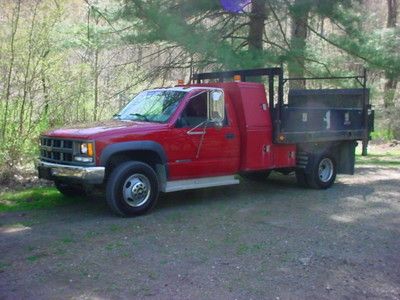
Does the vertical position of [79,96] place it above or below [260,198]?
above

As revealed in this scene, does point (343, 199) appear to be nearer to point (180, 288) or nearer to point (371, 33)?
point (180, 288)

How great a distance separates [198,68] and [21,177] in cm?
506

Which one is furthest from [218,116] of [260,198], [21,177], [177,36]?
[21,177]

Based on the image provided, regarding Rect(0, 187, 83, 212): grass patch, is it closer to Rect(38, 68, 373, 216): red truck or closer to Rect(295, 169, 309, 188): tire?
Rect(38, 68, 373, 216): red truck

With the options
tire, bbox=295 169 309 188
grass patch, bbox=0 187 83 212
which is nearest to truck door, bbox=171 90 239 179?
tire, bbox=295 169 309 188

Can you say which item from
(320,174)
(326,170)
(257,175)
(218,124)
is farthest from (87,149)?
(326,170)

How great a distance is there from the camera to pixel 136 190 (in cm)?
779

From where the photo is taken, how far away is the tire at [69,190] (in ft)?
29.1

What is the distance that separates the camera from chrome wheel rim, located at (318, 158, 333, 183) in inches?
416

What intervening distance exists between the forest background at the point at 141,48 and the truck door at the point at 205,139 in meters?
3.39

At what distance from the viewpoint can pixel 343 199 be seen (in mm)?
9375

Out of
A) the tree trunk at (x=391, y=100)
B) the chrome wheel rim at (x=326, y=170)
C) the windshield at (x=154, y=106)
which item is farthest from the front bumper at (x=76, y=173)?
the tree trunk at (x=391, y=100)

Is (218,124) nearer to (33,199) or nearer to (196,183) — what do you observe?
(196,183)

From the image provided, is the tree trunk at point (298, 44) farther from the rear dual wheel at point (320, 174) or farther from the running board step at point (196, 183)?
the running board step at point (196, 183)
